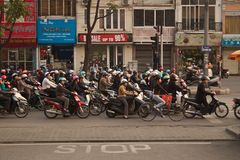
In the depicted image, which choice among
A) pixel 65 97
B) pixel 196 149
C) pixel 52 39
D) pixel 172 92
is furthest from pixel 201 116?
pixel 52 39

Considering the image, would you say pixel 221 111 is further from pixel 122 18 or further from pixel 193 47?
pixel 122 18

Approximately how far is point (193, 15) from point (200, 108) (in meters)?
29.9

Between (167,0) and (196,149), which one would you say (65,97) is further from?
(167,0)

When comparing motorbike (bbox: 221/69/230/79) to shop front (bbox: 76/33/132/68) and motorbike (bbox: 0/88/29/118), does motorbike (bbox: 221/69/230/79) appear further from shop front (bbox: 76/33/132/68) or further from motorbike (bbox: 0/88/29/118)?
motorbike (bbox: 0/88/29/118)

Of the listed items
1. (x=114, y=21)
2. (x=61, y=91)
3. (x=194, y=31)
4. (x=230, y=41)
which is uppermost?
(x=114, y=21)

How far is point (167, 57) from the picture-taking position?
49.2m

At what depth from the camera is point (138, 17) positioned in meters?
48.8

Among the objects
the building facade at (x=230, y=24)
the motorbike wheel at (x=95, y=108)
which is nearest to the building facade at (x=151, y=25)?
the building facade at (x=230, y=24)

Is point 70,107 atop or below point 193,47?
below

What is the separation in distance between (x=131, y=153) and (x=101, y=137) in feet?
9.27

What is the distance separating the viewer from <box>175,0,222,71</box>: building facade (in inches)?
1902

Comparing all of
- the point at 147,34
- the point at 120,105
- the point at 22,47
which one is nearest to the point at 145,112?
the point at 120,105

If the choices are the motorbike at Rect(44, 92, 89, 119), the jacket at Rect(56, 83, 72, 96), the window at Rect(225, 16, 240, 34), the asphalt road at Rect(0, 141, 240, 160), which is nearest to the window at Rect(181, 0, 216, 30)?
the window at Rect(225, 16, 240, 34)

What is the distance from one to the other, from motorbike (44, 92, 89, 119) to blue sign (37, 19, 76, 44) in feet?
87.8
